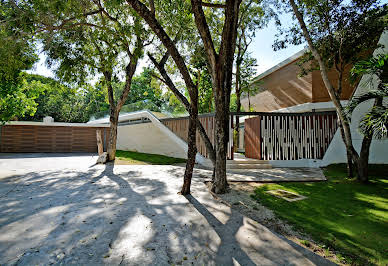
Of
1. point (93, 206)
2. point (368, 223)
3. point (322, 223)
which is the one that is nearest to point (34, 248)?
point (93, 206)

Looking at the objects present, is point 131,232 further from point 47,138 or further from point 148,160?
point 47,138

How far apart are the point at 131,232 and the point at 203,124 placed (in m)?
7.27

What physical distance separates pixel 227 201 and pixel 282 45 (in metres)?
6.85

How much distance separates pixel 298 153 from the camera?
8.77 meters

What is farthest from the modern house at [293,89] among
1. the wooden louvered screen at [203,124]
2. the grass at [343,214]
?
the grass at [343,214]

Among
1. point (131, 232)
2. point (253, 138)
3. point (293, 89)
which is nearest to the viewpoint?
point (131, 232)

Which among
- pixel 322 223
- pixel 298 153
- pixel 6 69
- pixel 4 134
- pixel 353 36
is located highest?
pixel 353 36

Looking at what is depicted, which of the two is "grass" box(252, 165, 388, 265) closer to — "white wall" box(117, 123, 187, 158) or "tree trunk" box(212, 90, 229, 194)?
"tree trunk" box(212, 90, 229, 194)

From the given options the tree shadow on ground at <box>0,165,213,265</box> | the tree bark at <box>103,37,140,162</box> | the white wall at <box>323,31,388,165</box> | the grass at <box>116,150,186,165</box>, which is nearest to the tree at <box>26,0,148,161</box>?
the tree bark at <box>103,37,140,162</box>

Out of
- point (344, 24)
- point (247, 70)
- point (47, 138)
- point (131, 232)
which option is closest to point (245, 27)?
point (247, 70)

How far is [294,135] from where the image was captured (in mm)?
8828

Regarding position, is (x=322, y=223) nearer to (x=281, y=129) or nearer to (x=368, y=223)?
(x=368, y=223)

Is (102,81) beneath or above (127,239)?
above

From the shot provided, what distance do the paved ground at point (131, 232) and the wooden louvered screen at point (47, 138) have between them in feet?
42.8
